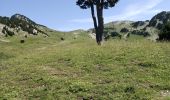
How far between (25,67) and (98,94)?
9.09 meters

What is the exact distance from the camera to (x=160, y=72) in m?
23.5

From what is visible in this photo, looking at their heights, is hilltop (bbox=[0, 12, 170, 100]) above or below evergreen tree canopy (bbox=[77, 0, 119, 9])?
below

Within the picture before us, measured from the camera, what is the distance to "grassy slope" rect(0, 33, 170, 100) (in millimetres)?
20500

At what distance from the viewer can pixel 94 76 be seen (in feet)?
77.8

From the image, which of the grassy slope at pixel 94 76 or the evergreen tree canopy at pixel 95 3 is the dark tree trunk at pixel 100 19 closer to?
the evergreen tree canopy at pixel 95 3

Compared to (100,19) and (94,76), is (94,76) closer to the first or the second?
(94,76)

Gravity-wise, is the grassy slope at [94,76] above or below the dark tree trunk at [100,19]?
below

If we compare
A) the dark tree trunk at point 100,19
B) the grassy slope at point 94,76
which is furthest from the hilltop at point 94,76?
the dark tree trunk at point 100,19

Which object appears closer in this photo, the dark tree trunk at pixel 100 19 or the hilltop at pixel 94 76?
the hilltop at pixel 94 76

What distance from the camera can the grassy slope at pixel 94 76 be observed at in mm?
20500

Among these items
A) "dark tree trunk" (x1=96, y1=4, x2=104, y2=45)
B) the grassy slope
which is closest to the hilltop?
the grassy slope

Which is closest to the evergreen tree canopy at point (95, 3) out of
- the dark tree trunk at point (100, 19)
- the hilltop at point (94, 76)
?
the dark tree trunk at point (100, 19)

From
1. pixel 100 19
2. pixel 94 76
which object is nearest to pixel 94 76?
pixel 94 76

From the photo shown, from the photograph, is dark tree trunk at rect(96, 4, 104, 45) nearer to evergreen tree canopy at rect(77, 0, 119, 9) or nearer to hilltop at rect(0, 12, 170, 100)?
evergreen tree canopy at rect(77, 0, 119, 9)
